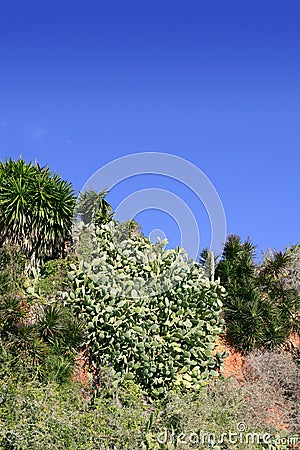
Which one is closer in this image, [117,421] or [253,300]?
[117,421]

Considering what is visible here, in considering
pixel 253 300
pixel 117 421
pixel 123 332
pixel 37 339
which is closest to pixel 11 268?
pixel 37 339

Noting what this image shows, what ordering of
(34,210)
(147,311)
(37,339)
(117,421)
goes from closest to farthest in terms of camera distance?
1. (117,421)
2. (37,339)
3. (147,311)
4. (34,210)

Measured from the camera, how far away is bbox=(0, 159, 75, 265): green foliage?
448 inches

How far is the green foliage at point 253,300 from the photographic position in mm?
11703

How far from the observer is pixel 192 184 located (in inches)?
413

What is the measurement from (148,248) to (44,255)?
2.15 meters

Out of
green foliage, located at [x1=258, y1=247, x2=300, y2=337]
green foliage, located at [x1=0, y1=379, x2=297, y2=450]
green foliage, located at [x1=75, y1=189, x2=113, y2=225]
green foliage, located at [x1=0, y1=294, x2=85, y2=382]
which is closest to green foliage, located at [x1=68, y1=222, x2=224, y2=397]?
green foliage, located at [x1=0, y1=294, x2=85, y2=382]

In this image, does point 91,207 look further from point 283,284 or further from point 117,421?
point 117,421

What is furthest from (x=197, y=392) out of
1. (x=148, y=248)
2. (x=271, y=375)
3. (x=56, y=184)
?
(x=56, y=184)

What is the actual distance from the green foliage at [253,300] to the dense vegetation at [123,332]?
2 cm

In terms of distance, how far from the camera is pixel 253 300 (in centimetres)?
1198

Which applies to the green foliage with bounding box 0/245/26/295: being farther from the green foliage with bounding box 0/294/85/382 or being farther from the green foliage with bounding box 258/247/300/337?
the green foliage with bounding box 258/247/300/337

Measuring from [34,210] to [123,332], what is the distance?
10.8ft

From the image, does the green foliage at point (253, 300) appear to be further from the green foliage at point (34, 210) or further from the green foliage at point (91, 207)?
the green foliage at point (34, 210)
